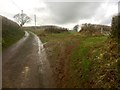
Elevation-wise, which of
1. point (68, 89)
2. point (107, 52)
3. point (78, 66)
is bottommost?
point (68, 89)

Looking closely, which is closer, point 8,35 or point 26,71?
point 26,71

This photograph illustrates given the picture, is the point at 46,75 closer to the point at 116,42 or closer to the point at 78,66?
the point at 78,66

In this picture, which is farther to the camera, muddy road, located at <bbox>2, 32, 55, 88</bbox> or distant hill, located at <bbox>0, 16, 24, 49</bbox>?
distant hill, located at <bbox>0, 16, 24, 49</bbox>

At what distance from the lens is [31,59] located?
61.8 ft

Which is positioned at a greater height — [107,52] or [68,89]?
[107,52]

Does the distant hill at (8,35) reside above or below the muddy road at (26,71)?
above

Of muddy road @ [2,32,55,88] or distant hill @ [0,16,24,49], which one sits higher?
distant hill @ [0,16,24,49]

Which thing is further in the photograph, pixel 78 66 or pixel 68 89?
pixel 78 66

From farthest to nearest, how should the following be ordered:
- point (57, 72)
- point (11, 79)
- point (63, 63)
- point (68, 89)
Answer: point (63, 63)
point (57, 72)
point (11, 79)
point (68, 89)

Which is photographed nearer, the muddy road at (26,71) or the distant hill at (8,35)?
the muddy road at (26,71)

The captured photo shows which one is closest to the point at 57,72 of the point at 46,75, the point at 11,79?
the point at 46,75

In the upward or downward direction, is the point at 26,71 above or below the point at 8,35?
below

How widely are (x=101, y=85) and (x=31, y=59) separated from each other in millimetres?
9057

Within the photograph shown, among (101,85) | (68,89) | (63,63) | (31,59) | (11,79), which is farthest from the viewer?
(31,59)
